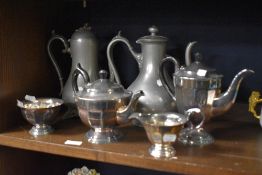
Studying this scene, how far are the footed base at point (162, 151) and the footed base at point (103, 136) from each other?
0.11 m

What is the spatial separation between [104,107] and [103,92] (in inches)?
1.3

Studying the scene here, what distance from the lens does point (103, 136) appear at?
72cm

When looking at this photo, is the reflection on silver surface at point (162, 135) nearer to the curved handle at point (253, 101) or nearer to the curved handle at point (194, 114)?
the curved handle at point (194, 114)

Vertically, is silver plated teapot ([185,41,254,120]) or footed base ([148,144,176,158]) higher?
silver plated teapot ([185,41,254,120])

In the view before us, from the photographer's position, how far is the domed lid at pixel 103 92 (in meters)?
0.69

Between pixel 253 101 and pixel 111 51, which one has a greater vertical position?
pixel 111 51

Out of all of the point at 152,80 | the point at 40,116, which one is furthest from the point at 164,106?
the point at 40,116

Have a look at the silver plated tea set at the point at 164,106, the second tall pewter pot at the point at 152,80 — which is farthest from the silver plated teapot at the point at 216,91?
the second tall pewter pot at the point at 152,80

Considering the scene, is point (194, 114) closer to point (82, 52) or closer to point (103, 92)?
point (103, 92)

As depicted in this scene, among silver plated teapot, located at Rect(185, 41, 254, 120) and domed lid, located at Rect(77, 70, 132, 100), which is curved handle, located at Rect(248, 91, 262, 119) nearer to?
silver plated teapot, located at Rect(185, 41, 254, 120)

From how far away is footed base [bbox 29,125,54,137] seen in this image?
766mm

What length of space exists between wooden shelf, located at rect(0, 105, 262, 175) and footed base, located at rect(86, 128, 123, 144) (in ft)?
0.05

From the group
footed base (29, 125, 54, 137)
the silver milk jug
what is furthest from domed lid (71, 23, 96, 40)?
footed base (29, 125, 54, 137)

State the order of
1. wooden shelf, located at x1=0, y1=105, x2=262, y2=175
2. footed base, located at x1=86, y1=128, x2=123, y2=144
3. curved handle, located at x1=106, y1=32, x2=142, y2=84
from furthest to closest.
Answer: curved handle, located at x1=106, y1=32, x2=142, y2=84
footed base, located at x1=86, y1=128, x2=123, y2=144
wooden shelf, located at x1=0, y1=105, x2=262, y2=175
